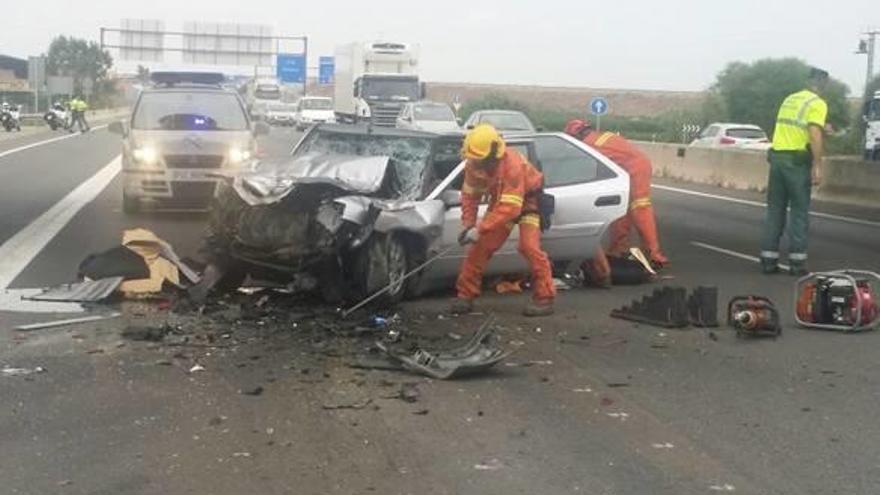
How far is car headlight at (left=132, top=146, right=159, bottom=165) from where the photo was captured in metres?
14.2

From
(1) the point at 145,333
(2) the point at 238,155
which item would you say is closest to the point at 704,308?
(1) the point at 145,333

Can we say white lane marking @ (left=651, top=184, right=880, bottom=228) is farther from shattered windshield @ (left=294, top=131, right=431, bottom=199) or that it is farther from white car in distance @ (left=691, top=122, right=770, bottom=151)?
shattered windshield @ (left=294, top=131, right=431, bottom=199)

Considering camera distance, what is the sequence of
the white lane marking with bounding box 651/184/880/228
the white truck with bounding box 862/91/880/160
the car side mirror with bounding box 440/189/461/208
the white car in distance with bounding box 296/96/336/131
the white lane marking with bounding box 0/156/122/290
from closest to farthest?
1. the car side mirror with bounding box 440/189/461/208
2. the white lane marking with bounding box 0/156/122/290
3. the white lane marking with bounding box 651/184/880/228
4. the white truck with bounding box 862/91/880/160
5. the white car in distance with bounding box 296/96/336/131

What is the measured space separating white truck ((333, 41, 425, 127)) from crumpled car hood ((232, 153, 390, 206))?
34.1m

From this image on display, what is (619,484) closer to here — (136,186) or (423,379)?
(423,379)

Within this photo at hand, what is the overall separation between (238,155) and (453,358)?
851 centimetres

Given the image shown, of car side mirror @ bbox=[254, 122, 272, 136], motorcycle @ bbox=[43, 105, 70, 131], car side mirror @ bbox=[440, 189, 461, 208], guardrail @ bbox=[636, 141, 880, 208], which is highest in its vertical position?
car side mirror @ bbox=[254, 122, 272, 136]

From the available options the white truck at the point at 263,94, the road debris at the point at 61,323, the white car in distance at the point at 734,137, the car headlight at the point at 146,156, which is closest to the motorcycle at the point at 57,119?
the white truck at the point at 263,94

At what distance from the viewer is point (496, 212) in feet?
27.2

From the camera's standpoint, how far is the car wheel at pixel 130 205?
48.0 feet

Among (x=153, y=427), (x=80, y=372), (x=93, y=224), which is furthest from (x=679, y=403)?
(x=93, y=224)

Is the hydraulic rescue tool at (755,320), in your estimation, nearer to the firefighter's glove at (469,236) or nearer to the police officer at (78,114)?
the firefighter's glove at (469,236)

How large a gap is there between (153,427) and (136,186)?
948 cm

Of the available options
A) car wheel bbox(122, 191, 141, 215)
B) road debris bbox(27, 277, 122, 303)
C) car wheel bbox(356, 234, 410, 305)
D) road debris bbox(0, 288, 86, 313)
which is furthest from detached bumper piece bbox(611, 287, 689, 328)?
car wheel bbox(122, 191, 141, 215)
